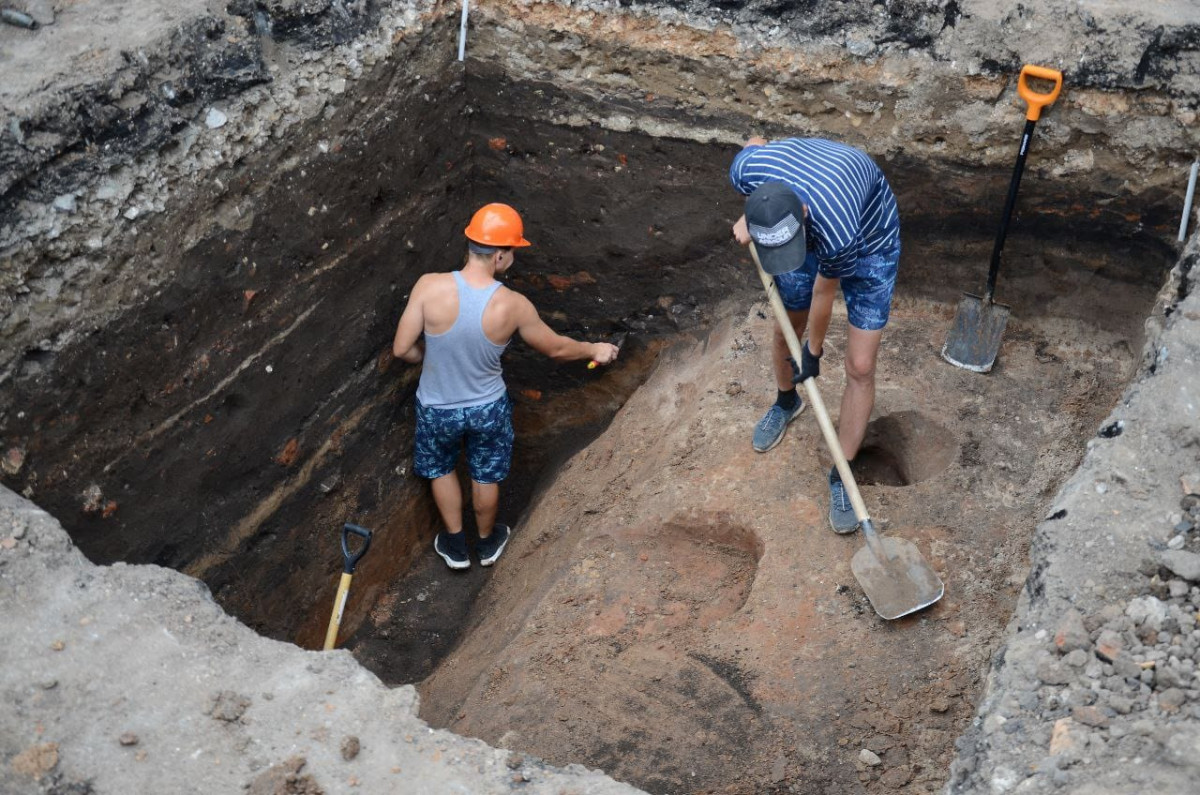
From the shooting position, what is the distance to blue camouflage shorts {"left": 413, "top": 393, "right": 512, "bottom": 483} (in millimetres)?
5316

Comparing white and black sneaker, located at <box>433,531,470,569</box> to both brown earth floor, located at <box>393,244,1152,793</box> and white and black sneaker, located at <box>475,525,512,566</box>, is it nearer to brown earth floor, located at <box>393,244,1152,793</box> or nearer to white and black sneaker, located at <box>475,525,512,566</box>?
white and black sneaker, located at <box>475,525,512,566</box>

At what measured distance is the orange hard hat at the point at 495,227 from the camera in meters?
4.84

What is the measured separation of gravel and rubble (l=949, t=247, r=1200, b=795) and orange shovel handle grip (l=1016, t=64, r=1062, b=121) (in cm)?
171

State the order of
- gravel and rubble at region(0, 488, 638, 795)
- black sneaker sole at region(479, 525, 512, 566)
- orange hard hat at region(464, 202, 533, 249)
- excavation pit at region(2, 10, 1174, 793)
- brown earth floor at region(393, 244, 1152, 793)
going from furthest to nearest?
black sneaker sole at region(479, 525, 512, 566) → orange hard hat at region(464, 202, 533, 249) → excavation pit at region(2, 10, 1174, 793) → brown earth floor at region(393, 244, 1152, 793) → gravel and rubble at region(0, 488, 638, 795)

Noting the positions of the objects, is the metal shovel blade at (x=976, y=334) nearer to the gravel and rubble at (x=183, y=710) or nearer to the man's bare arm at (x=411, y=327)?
the man's bare arm at (x=411, y=327)

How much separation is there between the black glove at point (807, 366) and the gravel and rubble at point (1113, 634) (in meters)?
1.27

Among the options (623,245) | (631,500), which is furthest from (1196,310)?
(623,245)

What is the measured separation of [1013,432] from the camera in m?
4.69

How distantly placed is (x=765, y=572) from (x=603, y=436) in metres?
1.54

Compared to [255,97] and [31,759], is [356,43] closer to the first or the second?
[255,97]

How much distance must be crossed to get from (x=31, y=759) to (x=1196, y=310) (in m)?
3.39

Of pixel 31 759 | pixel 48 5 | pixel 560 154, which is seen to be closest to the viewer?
pixel 31 759

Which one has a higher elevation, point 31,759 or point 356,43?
point 356,43

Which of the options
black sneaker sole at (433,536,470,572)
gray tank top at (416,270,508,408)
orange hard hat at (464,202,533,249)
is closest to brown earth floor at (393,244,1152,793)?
black sneaker sole at (433,536,470,572)
